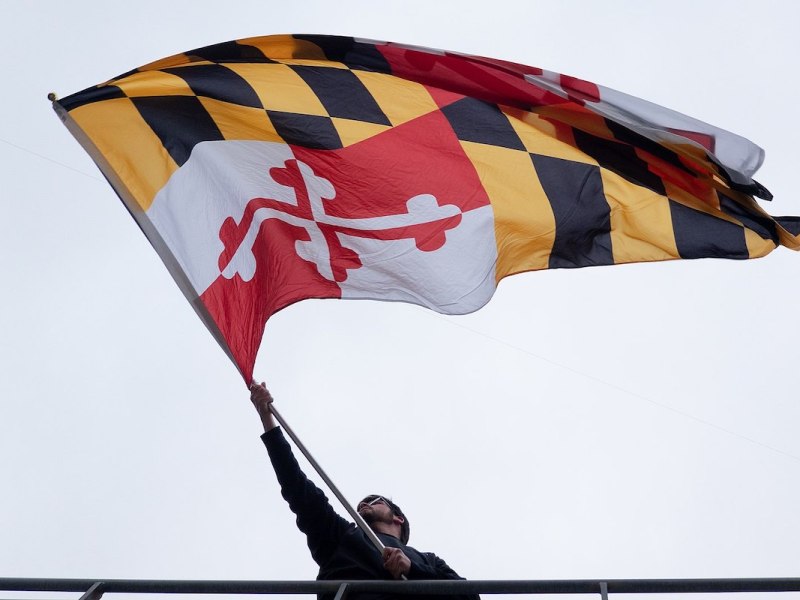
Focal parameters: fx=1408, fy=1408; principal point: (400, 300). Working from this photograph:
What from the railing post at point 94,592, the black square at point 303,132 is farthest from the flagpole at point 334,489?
the black square at point 303,132

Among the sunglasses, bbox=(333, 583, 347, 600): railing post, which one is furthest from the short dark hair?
bbox=(333, 583, 347, 600): railing post

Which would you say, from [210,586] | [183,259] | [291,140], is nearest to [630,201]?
[291,140]

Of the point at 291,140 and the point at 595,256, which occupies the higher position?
the point at 291,140

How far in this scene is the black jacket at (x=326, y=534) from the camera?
713cm

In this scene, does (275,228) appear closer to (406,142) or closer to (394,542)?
(406,142)

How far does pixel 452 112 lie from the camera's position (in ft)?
28.4

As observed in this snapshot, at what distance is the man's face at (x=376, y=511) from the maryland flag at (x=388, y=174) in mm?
1120

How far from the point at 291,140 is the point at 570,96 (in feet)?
5.61

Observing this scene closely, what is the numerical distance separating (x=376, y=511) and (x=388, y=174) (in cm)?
195

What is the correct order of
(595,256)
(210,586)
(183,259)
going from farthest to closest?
(595,256) → (183,259) → (210,586)

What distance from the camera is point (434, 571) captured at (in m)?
7.04

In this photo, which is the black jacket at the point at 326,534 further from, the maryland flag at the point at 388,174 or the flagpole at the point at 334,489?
the maryland flag at the point at 388,174

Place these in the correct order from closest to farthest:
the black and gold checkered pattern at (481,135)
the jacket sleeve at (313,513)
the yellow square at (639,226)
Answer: the jacket sleeve at (313,513) < the black and gold checkered pattern at (481,135) < the yellow square at (639,226)

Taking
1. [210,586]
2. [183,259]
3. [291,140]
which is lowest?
[210,586]
